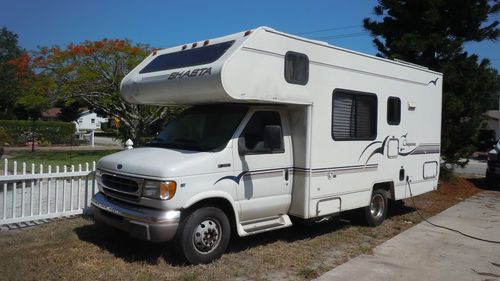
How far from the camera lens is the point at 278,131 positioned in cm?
628

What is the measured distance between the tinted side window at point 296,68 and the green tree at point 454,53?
7.58 m

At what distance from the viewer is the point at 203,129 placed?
6.41m

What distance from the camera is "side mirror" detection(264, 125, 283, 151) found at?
20.1ft

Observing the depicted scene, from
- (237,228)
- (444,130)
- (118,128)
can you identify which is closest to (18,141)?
(118,128)

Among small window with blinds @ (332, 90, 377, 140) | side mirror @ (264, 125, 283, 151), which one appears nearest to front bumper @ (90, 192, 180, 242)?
side mirror @ (264, 125, 283, 151)

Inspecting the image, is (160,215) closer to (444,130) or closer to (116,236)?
(116,236)

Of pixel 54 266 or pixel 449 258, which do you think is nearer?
pixel 54 266

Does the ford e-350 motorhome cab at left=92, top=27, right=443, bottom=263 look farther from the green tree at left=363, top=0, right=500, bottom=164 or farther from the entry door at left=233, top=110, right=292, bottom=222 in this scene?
the green tree at left=363, top=0, right=500, bottom=164

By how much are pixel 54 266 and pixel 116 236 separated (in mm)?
1431

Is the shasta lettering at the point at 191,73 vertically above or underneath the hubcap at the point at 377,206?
above

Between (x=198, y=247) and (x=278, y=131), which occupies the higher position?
(x=278, y=131)

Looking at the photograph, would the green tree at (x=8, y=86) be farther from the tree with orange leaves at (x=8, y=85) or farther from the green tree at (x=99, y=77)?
the green tree at (x=99, y=77)

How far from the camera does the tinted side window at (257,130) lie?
6.25 meters

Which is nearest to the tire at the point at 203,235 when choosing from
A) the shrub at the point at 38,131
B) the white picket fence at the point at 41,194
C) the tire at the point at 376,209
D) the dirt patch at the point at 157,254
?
the dirt patch at the point at 157,254
